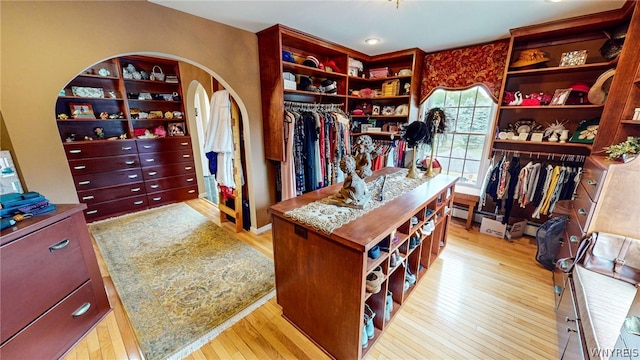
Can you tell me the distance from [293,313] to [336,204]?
84 centimetres

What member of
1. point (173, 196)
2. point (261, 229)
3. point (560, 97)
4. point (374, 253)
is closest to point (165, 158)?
point (173, 196)

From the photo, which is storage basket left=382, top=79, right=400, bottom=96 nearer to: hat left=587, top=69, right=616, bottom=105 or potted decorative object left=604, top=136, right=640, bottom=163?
hat left=587, top=69, right=616, bottom=105

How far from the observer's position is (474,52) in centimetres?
289

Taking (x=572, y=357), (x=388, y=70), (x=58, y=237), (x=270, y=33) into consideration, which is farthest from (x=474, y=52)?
(x=58, y=237)

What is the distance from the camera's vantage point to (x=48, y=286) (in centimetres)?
140

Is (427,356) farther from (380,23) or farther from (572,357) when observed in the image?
(380,23)

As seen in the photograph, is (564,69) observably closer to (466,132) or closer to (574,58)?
(574,58)

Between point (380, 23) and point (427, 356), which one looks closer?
point (427, 356)

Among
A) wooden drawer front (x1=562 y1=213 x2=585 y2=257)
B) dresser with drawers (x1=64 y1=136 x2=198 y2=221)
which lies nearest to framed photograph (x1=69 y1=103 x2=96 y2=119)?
dresser with drawers (x1=64 y1=136 x2=198 y2=221)

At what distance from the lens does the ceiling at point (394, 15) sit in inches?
73.5

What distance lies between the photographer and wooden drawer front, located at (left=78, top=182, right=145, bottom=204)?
321cm

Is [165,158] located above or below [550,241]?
above

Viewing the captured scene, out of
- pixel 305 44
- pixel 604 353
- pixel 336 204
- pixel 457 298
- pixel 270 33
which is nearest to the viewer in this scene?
pixel 604 353

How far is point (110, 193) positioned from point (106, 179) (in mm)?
214
